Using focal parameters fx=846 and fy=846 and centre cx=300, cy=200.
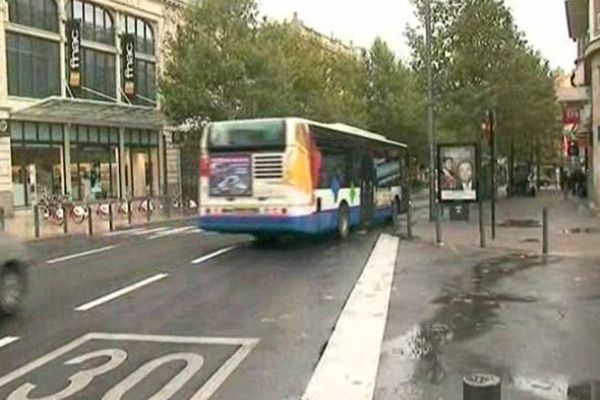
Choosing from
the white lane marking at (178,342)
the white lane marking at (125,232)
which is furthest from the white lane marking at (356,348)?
the white lane marking at (125,232)

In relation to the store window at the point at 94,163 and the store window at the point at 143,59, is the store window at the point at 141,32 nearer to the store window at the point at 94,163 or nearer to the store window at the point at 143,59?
the store window at the point at 143,59

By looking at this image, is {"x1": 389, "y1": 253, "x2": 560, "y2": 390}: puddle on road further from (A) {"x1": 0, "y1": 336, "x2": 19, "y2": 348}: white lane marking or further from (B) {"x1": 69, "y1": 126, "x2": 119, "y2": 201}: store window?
(B) {"x1": 69, "y1": 126, "x2": 119, "y2": 201}: store window

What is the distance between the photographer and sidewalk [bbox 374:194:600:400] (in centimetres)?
705

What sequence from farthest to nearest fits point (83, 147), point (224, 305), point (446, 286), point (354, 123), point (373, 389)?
point (354, 123), point (83, 147), point (446, 286), point (224, 305), point (373, 389)

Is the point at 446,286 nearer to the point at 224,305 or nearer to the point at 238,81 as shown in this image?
the point at 224,305

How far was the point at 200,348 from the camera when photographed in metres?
8.46

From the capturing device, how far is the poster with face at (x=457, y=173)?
88.0 feet

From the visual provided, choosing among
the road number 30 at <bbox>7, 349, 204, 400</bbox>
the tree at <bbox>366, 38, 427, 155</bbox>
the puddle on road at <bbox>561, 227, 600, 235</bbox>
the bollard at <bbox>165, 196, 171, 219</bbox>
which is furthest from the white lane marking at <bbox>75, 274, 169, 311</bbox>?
the tree at <bbox>366, 38, 427, 155</bbox>

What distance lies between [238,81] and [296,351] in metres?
32.4

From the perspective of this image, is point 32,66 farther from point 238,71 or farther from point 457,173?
point 457,173

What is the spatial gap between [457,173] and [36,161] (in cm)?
2139

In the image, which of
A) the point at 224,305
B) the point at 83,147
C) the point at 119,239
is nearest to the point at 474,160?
the point at 119,239

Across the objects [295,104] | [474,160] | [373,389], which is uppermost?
[295,104]

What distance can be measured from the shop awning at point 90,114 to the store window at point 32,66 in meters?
1.05
